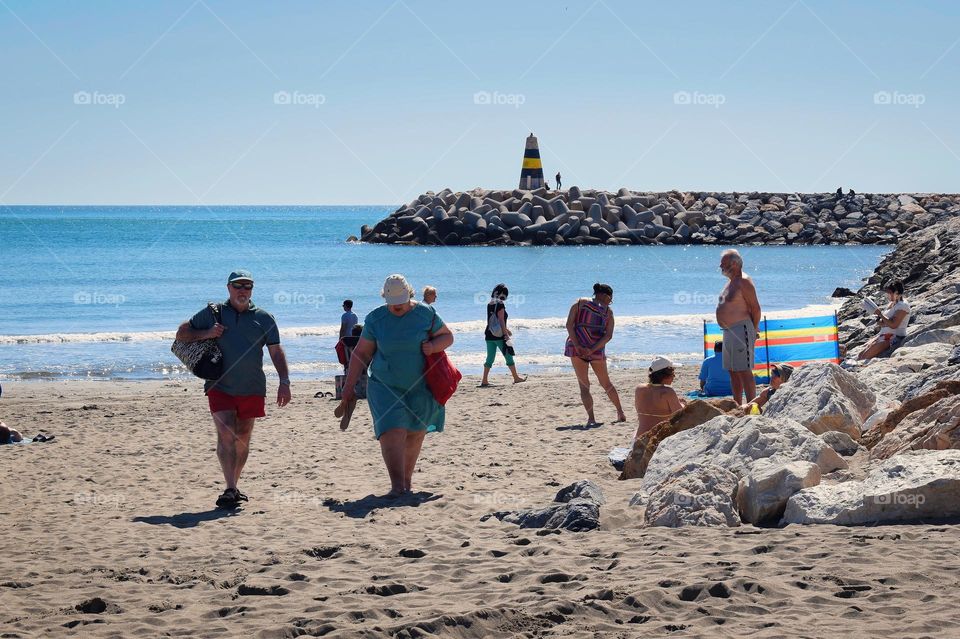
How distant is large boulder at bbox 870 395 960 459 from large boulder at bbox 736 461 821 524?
64 centimetres

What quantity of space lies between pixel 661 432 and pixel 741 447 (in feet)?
3.91

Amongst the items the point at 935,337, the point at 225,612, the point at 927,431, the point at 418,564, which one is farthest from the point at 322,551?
the point at 935,337

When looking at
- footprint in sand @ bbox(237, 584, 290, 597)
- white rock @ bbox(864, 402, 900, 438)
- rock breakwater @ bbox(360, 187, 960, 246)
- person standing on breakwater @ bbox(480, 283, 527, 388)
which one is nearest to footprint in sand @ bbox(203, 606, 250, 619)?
footprint in sand @ bbox(237, 584, 290, 597)

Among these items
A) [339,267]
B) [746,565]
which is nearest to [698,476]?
[746,565]

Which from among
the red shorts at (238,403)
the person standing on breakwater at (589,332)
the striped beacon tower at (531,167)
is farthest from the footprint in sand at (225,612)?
the striped beacon tower at (531,167)

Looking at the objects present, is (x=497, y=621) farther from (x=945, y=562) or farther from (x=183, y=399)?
(x=183, y=399)

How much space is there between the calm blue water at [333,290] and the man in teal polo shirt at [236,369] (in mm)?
10127

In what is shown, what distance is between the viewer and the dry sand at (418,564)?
4004mm

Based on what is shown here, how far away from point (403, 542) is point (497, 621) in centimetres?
155

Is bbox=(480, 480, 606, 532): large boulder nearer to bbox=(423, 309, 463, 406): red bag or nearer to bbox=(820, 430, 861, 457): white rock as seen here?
bbox=(423, 309, 463, 406): red bag

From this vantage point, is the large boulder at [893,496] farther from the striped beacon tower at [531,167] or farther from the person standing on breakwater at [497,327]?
the striped beacon tower at [531,167]

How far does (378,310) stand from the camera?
6.66m

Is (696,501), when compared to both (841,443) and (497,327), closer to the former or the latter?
(841,443)

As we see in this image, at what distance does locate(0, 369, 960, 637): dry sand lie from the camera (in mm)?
4004
